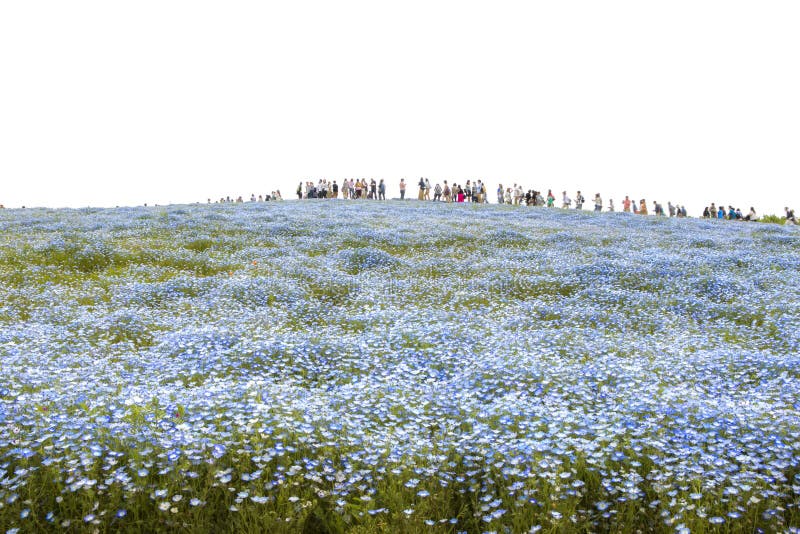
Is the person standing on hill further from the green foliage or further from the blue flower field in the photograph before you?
the blue flower field

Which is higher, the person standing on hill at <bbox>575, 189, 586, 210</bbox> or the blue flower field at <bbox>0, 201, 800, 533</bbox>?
the person standing on hill at <bbox>575, 189, 586, 210</bbox>

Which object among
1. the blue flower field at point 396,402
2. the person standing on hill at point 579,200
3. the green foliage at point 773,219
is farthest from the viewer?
the person standing on hill at point 579,200

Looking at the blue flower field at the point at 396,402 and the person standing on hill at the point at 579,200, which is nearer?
the blue flower field at the point at 396,402

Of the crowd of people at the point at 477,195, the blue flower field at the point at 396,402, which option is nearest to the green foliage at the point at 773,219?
the crowd of people at the point at 477,195

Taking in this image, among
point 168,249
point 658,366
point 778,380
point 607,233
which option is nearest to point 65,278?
point 168,249

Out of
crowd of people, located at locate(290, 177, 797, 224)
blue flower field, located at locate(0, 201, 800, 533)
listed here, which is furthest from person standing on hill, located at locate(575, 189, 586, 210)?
blue flower field, located at locate(0, 201, 800, 533)

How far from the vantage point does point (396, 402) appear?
5.88 metres

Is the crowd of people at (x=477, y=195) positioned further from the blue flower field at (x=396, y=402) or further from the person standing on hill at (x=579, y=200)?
the blue flower field at (x=396, y=402)

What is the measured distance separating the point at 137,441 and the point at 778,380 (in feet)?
23.6

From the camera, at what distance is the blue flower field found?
4.18m

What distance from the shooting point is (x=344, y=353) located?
7797 millimetres

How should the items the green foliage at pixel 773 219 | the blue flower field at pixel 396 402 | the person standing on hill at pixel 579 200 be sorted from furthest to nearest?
the person standing on hill at pixel 579 200 < the green foliage at pixel 773 219 < the blue flower field at pixel 396 402

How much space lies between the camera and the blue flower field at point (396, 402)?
4184 millimetres

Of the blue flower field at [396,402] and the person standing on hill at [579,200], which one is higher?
the person standing on hill at [579,200]
